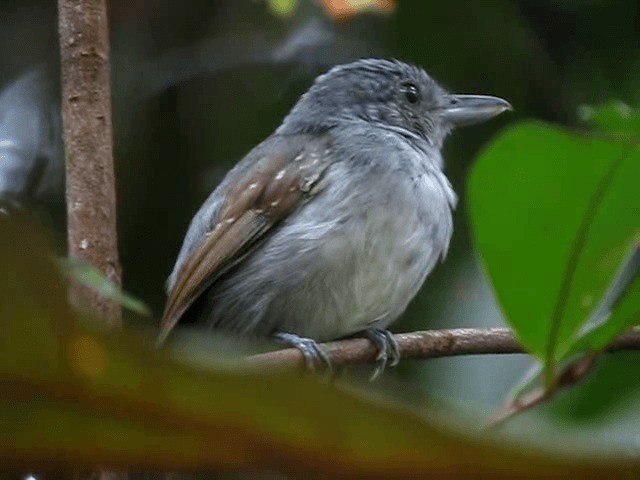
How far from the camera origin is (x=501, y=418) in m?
0.74

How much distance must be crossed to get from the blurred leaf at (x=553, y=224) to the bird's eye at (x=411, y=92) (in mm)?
3054

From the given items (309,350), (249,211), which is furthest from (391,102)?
(309,350)

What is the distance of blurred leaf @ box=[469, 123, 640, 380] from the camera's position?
2.50 ft

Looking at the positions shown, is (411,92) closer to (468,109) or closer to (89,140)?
(468,109)

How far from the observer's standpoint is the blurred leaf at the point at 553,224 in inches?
30.0

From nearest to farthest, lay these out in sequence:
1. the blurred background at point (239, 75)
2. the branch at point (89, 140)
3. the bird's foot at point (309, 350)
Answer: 1. the branch at point (89, 140)
2. the bird's foot at point (309, 350)
3. the blurred background at point (239, 75)

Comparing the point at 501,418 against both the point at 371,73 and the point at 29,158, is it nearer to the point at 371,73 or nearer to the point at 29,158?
the point at 371,73

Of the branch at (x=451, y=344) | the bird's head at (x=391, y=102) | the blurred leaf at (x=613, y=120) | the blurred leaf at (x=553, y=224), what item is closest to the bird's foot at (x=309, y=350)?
the branch at (x=451, y=344)

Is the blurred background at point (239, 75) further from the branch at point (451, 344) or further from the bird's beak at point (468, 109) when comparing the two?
the branch at point (451, 344)

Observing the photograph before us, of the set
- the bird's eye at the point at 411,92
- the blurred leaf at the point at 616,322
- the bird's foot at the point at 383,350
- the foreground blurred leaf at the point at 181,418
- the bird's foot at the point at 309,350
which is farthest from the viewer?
the bird's eye at the point at 411,92

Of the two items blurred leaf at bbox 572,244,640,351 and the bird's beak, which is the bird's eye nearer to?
the bird's beak

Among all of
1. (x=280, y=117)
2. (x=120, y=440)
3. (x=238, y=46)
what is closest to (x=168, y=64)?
(x=238, y=46)

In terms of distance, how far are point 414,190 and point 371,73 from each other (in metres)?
0.86

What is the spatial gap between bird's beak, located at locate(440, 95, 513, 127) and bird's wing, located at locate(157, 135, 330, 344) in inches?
28.3
